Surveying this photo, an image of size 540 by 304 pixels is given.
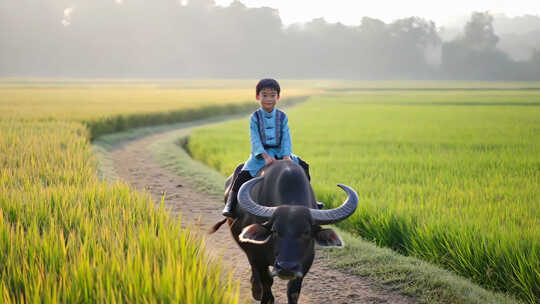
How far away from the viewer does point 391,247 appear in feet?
15.6

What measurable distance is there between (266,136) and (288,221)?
3.86 feet

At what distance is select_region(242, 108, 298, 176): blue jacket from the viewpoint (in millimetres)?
3541

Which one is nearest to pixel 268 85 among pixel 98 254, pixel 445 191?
pixel 98 254

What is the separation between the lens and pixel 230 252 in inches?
182

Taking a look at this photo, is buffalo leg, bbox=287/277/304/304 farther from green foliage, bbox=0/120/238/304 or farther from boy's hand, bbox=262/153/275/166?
boy's hand, bbox=262/153/275/166

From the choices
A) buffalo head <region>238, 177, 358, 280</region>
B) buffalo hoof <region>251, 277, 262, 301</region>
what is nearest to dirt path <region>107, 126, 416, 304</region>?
buffalo hoof <region>251, 277, 262, 301</region>

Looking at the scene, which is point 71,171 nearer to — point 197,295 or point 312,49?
point 197,295

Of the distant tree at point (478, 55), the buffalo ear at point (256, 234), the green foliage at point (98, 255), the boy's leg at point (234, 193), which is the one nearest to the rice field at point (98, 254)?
the green foliage at point (98, 255)

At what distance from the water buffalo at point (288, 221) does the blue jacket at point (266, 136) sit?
38 cm

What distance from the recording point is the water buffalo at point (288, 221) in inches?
97.3

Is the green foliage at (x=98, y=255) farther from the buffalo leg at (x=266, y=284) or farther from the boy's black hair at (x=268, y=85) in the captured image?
the boy's black hair at (x=268, y=85)

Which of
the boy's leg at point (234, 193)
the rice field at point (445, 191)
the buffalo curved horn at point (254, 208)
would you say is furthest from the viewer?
the rice field at point (445, 191)

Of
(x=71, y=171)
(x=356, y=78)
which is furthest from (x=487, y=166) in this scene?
(x=356, y=78)

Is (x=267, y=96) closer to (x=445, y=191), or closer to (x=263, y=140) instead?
(x=263, y=140)
